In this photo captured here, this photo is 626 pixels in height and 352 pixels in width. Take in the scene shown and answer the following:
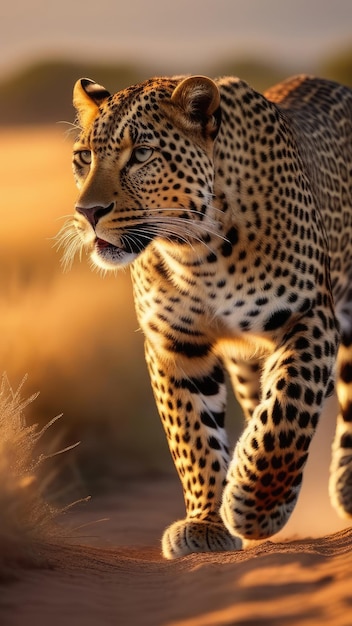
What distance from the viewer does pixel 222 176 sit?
6730 millimetres

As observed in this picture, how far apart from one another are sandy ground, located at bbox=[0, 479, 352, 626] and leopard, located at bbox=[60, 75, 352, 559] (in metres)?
0.66

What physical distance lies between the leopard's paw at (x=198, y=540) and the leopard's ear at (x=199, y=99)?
1.99m

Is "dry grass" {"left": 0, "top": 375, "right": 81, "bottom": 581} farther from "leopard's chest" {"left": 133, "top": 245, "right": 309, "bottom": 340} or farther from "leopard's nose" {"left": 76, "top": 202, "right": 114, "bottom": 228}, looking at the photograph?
"leopard's chest" {"left": 133, "top": 245, "right": 309, "bottom": 340}

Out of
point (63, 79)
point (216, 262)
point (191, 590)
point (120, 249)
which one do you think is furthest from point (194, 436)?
point (63, 79)

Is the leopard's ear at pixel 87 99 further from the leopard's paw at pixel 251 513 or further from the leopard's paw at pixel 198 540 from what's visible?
the leopard's paw at pixel 198 540

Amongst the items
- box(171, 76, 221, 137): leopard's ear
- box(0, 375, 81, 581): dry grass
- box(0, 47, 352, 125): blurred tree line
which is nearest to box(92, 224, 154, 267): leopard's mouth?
box(171, 76, 221, 137): leopard's ear

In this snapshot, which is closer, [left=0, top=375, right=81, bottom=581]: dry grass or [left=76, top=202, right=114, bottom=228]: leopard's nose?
[left=0, top=375, right=81, bottom=581]: dry grass

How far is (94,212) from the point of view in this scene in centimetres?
621

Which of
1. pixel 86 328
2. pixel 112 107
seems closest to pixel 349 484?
pixel 112 107

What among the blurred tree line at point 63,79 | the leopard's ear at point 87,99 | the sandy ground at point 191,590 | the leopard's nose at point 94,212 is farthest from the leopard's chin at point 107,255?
the blurred tree line at point 63,79

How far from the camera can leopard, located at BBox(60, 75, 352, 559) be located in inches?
254

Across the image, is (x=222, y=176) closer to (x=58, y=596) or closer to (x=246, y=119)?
(x=246, y=119)

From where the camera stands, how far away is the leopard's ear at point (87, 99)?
6.80m

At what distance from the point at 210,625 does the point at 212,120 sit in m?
2.71
